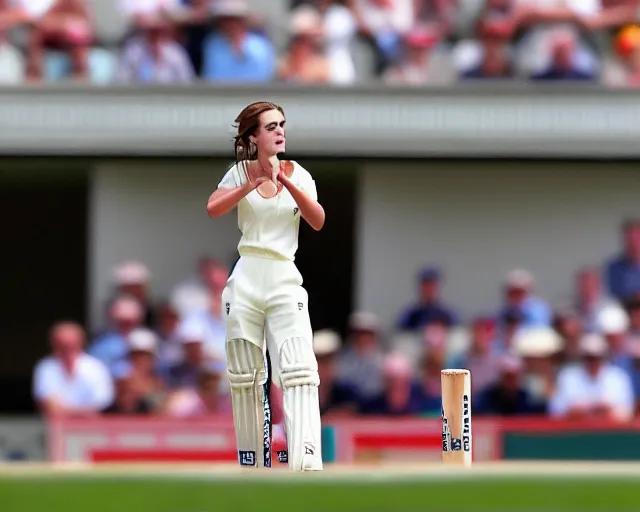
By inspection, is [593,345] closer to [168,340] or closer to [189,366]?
[189,366]

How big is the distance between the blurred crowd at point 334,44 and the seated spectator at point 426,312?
1.72 meters

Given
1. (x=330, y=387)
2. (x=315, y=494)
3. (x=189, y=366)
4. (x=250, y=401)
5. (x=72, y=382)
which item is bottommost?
(x=315, y=494)

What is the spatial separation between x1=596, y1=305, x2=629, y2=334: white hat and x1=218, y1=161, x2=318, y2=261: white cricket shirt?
5.80 metres

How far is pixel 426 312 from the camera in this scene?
518 inches

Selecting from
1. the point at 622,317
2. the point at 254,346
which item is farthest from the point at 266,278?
the point at 622,317

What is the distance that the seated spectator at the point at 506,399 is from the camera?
39.2 ft

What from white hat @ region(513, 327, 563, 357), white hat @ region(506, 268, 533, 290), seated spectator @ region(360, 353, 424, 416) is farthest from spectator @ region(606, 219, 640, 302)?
seated spectator @ region(360, 353, 424, 416)

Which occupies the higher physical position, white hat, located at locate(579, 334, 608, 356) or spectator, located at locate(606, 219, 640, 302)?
spectator, located at locate(606, 219, 640, 302)

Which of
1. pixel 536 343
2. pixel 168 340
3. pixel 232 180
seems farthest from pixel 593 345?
pixel 232 180

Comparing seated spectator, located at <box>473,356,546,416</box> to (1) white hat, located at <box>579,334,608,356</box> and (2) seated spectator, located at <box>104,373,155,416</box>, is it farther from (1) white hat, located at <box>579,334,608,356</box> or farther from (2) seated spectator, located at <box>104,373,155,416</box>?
(2) seated spectator, located at <box>104,373,155,416</box>

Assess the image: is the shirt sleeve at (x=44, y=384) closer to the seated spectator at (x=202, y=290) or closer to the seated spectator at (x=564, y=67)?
the seated spectator at (x=202, y=290)

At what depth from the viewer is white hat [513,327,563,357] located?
1229 cm

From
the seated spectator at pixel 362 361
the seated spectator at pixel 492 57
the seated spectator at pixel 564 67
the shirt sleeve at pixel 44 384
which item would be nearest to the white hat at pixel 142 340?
the shirt sleeve at pixel 44 384

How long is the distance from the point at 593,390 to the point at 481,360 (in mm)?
862
